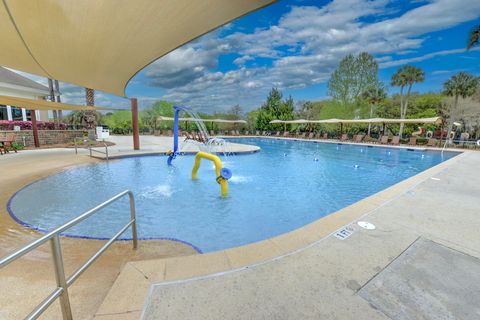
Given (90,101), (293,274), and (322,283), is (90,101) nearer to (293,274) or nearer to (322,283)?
(293,274)

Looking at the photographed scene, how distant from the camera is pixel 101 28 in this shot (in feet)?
10.5

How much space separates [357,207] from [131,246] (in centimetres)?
363

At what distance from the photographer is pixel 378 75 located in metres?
32.8

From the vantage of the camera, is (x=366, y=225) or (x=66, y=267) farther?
(x=366, y=225)

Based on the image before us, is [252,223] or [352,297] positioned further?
[252,223]

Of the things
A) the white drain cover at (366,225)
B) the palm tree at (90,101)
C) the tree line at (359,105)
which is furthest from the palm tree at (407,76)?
the palm tree at (90,101)

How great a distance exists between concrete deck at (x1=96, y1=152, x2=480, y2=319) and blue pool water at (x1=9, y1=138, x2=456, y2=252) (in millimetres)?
1560

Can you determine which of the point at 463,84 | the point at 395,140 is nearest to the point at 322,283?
the point at 395,140

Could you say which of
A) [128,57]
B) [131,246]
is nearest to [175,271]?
[131,246]

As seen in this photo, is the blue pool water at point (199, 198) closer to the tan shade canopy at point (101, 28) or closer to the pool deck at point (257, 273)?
the pool deck at point (257, 273)

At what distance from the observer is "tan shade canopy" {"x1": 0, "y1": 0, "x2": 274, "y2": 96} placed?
2633 mm

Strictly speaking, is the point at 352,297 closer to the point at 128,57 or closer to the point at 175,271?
Result: the point at 175,271

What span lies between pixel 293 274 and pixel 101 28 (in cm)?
411

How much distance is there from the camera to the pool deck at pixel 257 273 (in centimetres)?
158
